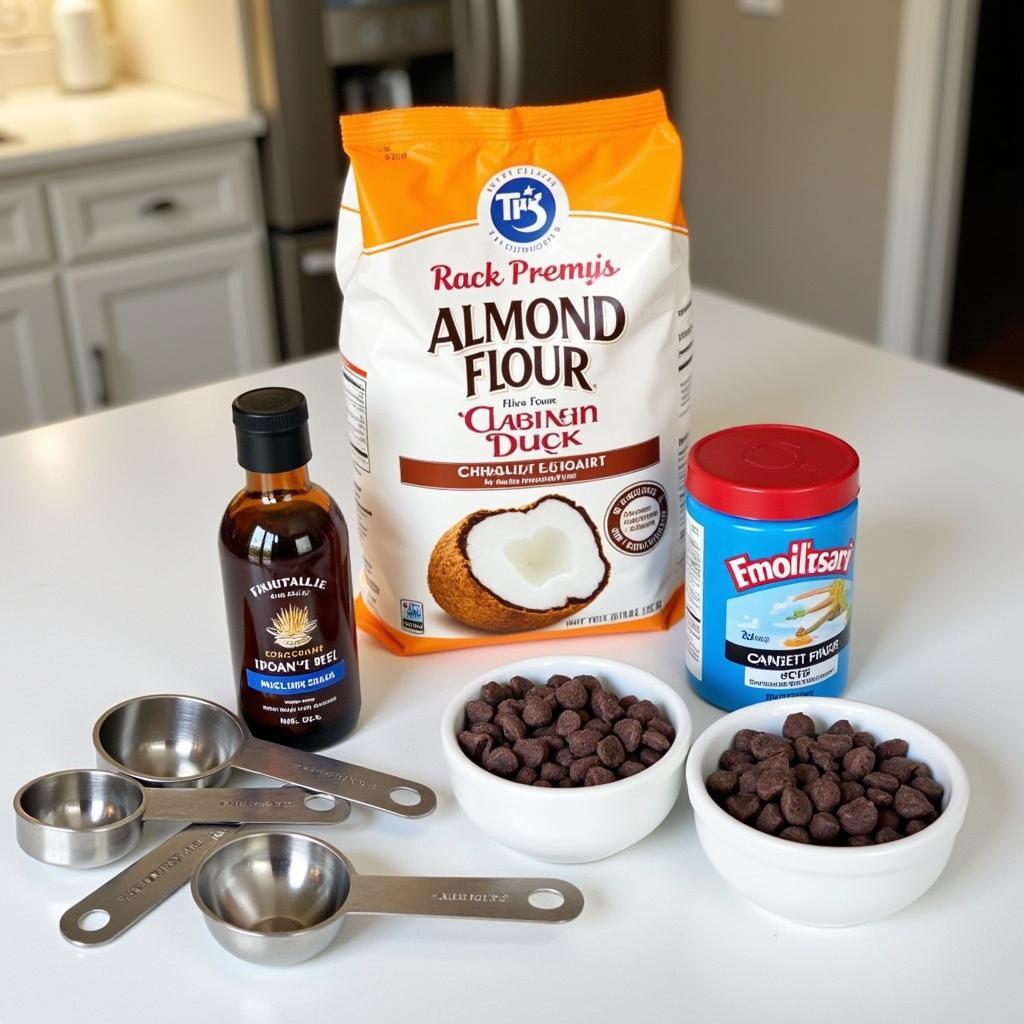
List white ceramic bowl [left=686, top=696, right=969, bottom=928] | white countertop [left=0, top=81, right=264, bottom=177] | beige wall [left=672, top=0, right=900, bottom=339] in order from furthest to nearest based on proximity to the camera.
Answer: beige wall [left=672, top=0, right=900, bottom=339], white countertop [left=0, top=81, right=264, bottom=177], white ceramic bowl [left=686, top=696, right=969, bottom=928]

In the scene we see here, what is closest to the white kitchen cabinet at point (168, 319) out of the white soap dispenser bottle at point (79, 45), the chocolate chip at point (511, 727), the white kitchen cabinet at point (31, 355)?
the white kitchen cabinet at point (31, 355)

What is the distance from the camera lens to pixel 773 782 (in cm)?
66

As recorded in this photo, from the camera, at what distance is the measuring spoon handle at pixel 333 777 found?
734 millimetres

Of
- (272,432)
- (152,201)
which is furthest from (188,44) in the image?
(272,432)

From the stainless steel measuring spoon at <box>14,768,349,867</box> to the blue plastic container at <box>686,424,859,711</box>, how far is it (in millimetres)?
248

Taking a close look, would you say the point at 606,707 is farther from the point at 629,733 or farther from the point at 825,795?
the point at 825,795

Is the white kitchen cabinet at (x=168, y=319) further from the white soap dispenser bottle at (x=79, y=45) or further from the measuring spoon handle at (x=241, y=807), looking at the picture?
the measuring spoon handle at (x=241, y=807)

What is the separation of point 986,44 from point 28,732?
168 inches

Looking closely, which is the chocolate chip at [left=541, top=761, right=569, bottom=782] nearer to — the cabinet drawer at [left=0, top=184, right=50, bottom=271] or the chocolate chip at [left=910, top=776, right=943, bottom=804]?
the chocolate chip at [left=910, top=776, right=943, bottom=804]

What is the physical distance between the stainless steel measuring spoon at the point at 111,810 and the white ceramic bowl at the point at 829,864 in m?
0.21

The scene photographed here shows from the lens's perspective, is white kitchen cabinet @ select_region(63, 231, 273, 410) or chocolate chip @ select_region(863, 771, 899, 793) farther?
white kitchen cabinet @ select_region(63, 231, 273, 410)

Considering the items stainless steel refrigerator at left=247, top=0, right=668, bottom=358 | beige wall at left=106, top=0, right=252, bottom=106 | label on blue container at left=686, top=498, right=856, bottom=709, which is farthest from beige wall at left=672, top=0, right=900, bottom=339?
label on blue container at left=686, top=498, right=856, bottom=709

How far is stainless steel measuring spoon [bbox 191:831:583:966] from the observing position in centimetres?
65

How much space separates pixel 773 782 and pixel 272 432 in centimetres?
32
